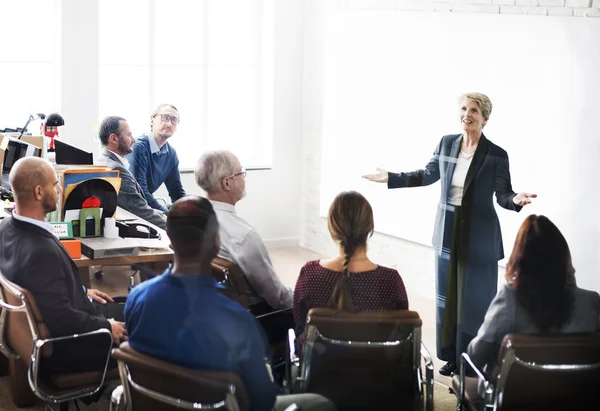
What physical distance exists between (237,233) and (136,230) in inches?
40.4

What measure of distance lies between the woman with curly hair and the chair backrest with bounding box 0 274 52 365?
1.43m

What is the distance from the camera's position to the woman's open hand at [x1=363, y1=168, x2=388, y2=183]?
8.82ft

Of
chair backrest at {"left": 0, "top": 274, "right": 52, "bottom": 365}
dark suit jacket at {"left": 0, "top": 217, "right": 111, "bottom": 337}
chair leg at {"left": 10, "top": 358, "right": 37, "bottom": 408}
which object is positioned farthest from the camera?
chair leg at {"left": 10, "top": 358, "right": 37, "bottom": 408}

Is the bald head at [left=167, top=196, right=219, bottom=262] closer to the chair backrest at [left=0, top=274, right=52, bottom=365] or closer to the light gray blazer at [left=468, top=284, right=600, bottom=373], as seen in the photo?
the chair backrest at [left=0, top=274, right=52, bottom=365]

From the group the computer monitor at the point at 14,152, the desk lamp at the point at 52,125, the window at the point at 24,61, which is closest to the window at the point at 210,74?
the computer monitor at the point at 14,152

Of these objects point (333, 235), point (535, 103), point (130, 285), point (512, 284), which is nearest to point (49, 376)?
point (130, 285)

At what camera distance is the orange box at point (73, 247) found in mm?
3373

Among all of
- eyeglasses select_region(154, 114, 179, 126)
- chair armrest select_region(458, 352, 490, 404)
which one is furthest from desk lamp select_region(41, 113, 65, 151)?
chair armrest select_region(458, 352, 490, 404)

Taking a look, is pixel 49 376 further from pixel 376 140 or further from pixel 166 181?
pixel 376 140

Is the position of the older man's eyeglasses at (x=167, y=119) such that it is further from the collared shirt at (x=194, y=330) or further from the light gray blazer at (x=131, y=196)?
the collared shirt at (x=194, y=330)

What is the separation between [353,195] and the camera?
2512 millimetres

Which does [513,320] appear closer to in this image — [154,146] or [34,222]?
[154,146]

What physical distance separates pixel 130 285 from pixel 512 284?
1547 mm

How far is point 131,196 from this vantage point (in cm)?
329
